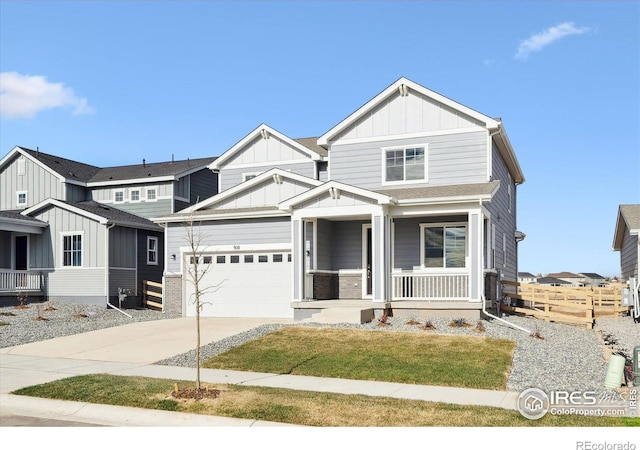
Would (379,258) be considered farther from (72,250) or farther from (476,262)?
(72,250)

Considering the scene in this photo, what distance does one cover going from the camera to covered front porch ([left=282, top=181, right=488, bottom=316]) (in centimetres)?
1877

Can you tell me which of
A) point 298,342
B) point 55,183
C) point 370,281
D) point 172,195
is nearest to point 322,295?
point 370,281

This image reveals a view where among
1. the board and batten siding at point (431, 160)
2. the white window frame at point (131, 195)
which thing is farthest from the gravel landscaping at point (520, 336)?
the white window frame at point (131, 195)

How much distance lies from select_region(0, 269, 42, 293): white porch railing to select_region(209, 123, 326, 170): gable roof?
29.5ft

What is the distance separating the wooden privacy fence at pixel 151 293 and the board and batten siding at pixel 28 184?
7.14 m

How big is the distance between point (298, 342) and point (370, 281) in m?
6.15

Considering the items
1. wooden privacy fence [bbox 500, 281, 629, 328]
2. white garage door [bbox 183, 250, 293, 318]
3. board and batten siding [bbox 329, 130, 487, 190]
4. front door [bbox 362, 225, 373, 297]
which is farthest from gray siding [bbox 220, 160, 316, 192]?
wooden privacy fence [bbox 500, 281, 629, 328]

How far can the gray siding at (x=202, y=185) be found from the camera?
3253 centimetres

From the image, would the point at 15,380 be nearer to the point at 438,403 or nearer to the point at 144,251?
the point at 438,403

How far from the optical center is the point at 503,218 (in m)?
24.7

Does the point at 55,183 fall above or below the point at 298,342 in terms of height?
above

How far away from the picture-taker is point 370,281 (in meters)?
21.3

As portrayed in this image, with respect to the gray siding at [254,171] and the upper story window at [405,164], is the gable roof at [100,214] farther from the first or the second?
the upper story window at [405,164]

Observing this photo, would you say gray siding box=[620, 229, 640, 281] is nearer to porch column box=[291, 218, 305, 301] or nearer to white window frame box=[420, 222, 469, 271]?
white window frame box=[420, 222, 469, 271]
